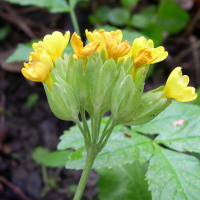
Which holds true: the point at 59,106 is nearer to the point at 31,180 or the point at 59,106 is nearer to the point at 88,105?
the point at 88,105

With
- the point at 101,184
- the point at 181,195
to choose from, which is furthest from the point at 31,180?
the point at 181,195

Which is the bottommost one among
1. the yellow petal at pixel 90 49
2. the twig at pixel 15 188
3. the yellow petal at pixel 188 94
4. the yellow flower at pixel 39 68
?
the twig at pixel 15 188

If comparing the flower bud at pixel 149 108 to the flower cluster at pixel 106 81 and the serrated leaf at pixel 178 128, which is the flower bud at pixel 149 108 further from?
the serrated leaf at pixel 178 128

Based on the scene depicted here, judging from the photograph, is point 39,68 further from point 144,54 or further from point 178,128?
point 178,128

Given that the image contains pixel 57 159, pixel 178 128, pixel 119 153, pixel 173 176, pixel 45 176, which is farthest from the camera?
pixel 45 176

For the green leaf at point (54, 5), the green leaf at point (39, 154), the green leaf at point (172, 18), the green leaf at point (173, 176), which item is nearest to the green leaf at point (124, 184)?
the green leaf at point (173, 176)

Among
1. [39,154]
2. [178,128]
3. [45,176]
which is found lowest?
[45,176]

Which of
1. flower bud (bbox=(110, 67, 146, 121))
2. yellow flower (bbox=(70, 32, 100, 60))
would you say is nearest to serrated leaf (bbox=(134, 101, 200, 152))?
flower bud (bbox=(110, 67, 146, 121))

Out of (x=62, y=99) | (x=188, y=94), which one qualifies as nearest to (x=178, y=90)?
(x=188, y=94)
